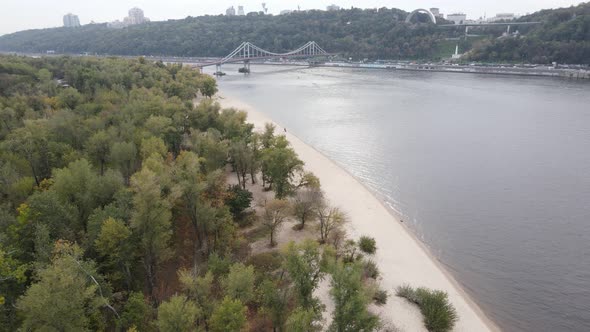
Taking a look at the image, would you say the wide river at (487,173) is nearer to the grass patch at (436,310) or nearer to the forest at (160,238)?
the grass patch at (436,310)

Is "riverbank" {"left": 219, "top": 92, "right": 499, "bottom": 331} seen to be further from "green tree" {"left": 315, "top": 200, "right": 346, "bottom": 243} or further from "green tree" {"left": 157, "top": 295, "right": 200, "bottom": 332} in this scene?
"green tree" {"left": 157, "top": 295, "right": 200, "bottom": 332}

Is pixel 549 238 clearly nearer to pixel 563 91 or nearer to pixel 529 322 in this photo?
pixel 529 322

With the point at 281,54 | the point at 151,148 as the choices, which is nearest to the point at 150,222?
the point at 151,148

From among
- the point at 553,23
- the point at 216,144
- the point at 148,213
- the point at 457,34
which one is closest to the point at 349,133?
the point at 216,144

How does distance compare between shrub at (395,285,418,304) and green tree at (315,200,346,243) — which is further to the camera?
green tree at (315,200,346,243)

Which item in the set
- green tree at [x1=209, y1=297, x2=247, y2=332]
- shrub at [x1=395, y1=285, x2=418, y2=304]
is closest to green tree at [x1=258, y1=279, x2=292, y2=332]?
green tree at [x1=209, y1=297, x2=247, y2=332]

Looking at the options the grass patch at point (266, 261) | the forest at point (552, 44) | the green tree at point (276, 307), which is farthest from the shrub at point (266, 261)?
the forest at point (552, 44)
